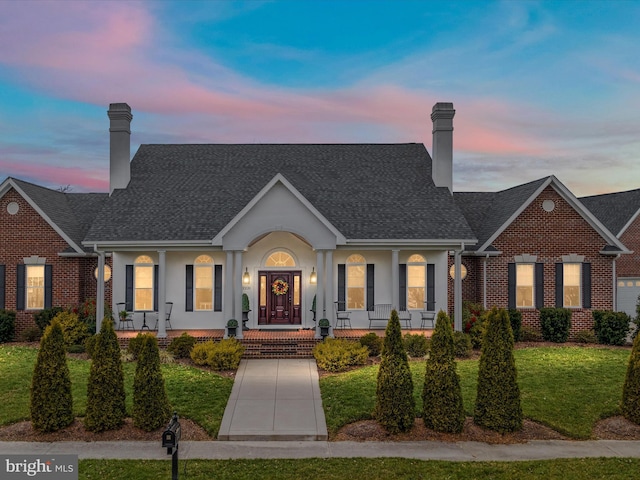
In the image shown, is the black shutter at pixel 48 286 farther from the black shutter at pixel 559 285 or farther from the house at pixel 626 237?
the house at pixel 626 237

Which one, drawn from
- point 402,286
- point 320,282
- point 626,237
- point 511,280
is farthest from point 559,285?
point 626,237

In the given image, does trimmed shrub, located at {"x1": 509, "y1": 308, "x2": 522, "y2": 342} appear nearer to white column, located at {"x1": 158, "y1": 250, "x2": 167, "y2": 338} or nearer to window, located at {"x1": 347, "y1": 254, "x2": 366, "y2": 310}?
window, located at {"x1": 347, "y1": 254, "x2": 366, "y2": 310}

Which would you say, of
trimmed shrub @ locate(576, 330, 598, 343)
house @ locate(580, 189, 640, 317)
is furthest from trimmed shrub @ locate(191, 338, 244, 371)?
house @ locate(580, 189, 640, 317)

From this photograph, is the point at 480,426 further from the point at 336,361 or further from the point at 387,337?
the point at 336,361

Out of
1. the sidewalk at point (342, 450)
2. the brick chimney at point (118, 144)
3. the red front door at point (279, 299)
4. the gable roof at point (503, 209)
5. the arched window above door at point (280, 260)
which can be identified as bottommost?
the sidewalk at point (342, 450)

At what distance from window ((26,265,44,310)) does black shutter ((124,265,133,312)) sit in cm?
390

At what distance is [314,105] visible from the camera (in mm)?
26391

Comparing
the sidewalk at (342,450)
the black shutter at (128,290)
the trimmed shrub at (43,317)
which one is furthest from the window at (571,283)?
the trimmed shrub at (43,317)

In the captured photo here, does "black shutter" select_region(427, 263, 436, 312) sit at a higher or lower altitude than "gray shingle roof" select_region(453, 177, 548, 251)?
lower

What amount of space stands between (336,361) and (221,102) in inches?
626

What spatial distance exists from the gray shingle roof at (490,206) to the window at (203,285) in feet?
35.8

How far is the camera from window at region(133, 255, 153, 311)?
1902 centimetres

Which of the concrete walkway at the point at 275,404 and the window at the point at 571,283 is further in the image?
the window at the point at 571,283

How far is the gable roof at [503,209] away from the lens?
19.5 m
